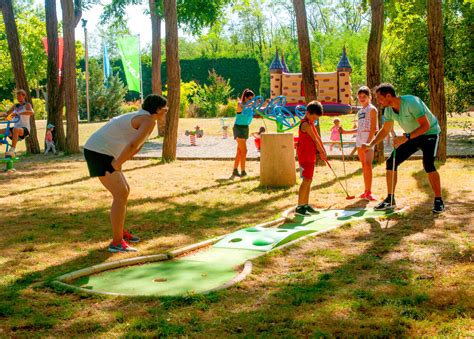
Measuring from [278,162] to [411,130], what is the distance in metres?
3.44

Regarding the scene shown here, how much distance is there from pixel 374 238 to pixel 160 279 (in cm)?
270

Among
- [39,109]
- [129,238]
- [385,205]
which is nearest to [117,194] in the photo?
[129,238]

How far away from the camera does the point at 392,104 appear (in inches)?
330

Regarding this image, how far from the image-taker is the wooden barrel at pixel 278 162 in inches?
456

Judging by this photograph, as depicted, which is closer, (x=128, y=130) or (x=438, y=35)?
(x=128, y=130)

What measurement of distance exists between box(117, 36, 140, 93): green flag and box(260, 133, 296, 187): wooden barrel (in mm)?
19526

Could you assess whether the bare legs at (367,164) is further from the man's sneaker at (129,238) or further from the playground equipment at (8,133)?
the playground equipment at (8,133)

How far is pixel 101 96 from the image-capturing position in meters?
36.7

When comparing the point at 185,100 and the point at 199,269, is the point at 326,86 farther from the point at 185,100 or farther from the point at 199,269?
the point at 199,269

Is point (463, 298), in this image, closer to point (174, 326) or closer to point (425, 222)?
point (174, 326)

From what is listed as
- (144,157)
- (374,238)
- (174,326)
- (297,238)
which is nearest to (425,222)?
(374,238)

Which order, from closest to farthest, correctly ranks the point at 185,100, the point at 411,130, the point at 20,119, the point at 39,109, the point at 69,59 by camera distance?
the point at 411,130 < the point at 20,119 < the point at 69,59 < the point at 185,100 < the point at 39,109

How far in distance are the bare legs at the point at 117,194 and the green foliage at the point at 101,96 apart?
3081 centimetres

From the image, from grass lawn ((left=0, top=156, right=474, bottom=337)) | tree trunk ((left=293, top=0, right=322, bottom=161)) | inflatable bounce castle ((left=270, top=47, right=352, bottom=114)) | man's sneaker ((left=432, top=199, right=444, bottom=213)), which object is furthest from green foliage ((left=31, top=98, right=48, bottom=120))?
man's sneaker ((left=432, top=199, right=444, bottom=213))
